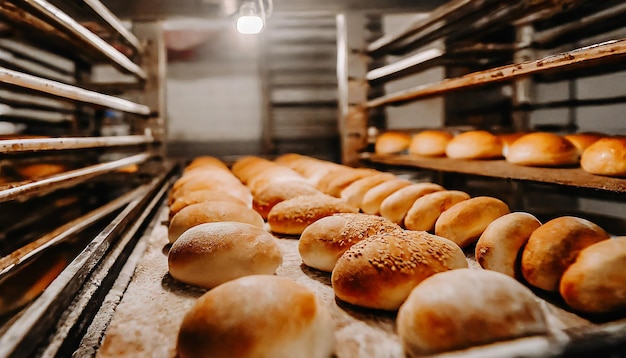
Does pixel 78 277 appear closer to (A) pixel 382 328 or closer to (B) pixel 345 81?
(A) pixel 382 328

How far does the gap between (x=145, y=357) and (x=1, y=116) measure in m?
2.98

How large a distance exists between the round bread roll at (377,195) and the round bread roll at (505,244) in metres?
0.68

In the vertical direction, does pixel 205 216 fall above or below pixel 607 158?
below

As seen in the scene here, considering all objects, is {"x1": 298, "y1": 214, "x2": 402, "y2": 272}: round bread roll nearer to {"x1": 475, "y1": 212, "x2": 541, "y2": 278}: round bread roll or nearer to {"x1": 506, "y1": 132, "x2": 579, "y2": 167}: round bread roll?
{"x1": 475, "y1": 212, "x2": 541, "y2": 278}: round bread roll

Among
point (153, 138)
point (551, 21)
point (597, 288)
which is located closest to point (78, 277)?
point (597, 288)

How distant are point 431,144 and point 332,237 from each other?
1761 mm

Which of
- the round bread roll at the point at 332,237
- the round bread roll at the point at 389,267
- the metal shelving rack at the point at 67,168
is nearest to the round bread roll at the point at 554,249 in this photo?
the round bread roll at the point at 389,267

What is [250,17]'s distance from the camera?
2.73m

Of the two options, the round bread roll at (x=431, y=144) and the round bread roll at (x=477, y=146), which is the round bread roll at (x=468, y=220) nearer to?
the round bread roll at (x=477, y=146)

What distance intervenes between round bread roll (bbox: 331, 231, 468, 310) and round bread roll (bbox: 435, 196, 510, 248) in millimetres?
293

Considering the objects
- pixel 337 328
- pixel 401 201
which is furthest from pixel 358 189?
pixel 337 328

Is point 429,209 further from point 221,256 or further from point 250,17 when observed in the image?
point 250,17

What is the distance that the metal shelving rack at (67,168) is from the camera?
0.90 metres

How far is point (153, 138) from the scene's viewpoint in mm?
3436
